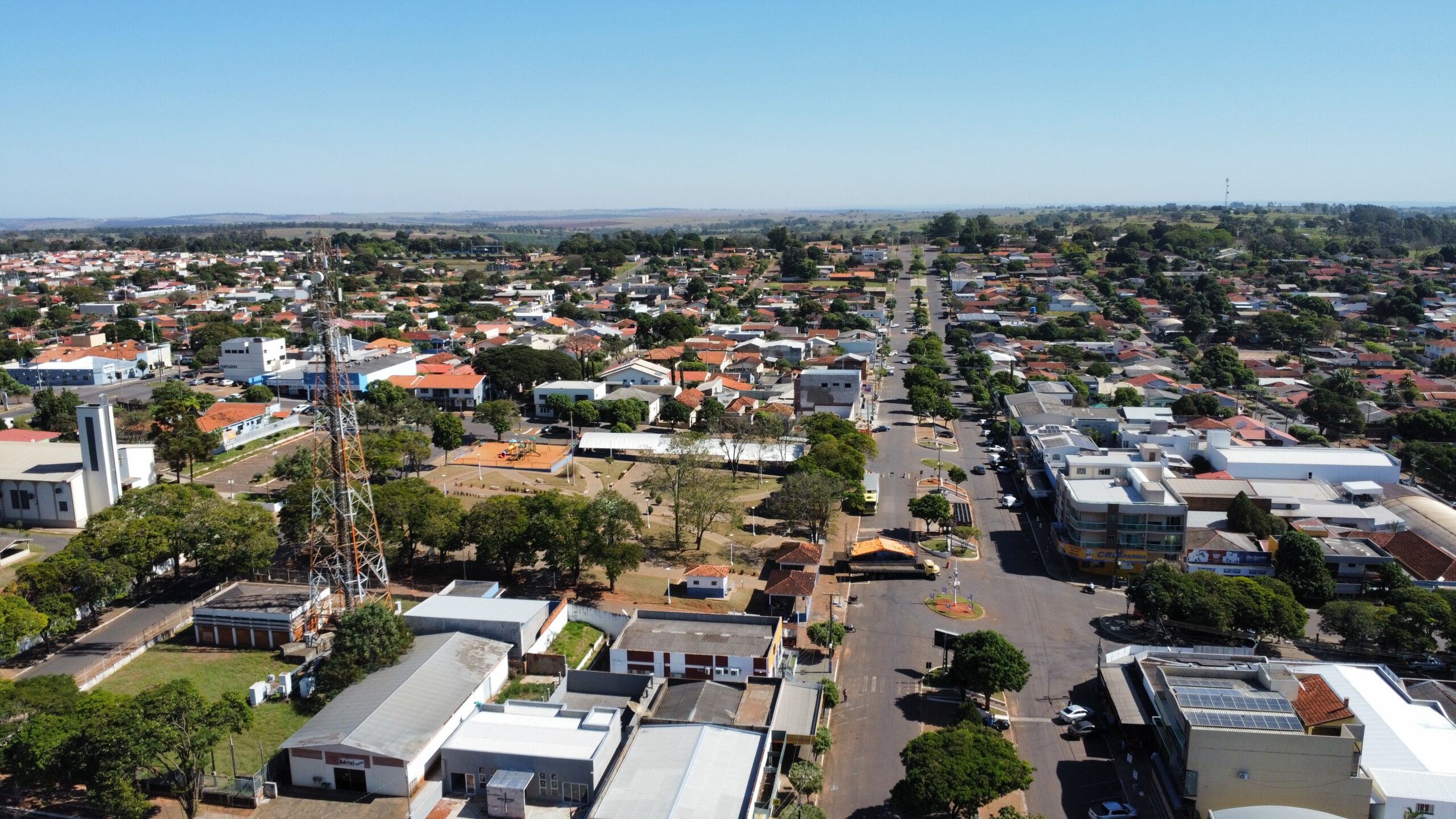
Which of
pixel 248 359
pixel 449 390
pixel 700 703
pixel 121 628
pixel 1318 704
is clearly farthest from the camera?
pixel 248 359

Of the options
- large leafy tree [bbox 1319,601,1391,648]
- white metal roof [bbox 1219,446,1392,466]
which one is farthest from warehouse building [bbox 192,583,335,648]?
white metal roof [bbox 1219,446,1392,466]

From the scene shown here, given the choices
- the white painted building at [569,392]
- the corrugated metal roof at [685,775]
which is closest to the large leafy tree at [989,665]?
the corrugated metal roof at [685,775]

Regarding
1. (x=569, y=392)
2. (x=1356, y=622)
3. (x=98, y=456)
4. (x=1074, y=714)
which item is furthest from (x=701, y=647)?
(x=569, y=392)

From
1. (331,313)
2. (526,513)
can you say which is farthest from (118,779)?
(526,513)

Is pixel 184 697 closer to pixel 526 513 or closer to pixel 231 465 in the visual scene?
pixel 526 513

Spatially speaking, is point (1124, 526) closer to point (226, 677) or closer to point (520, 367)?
point (226, 677)
